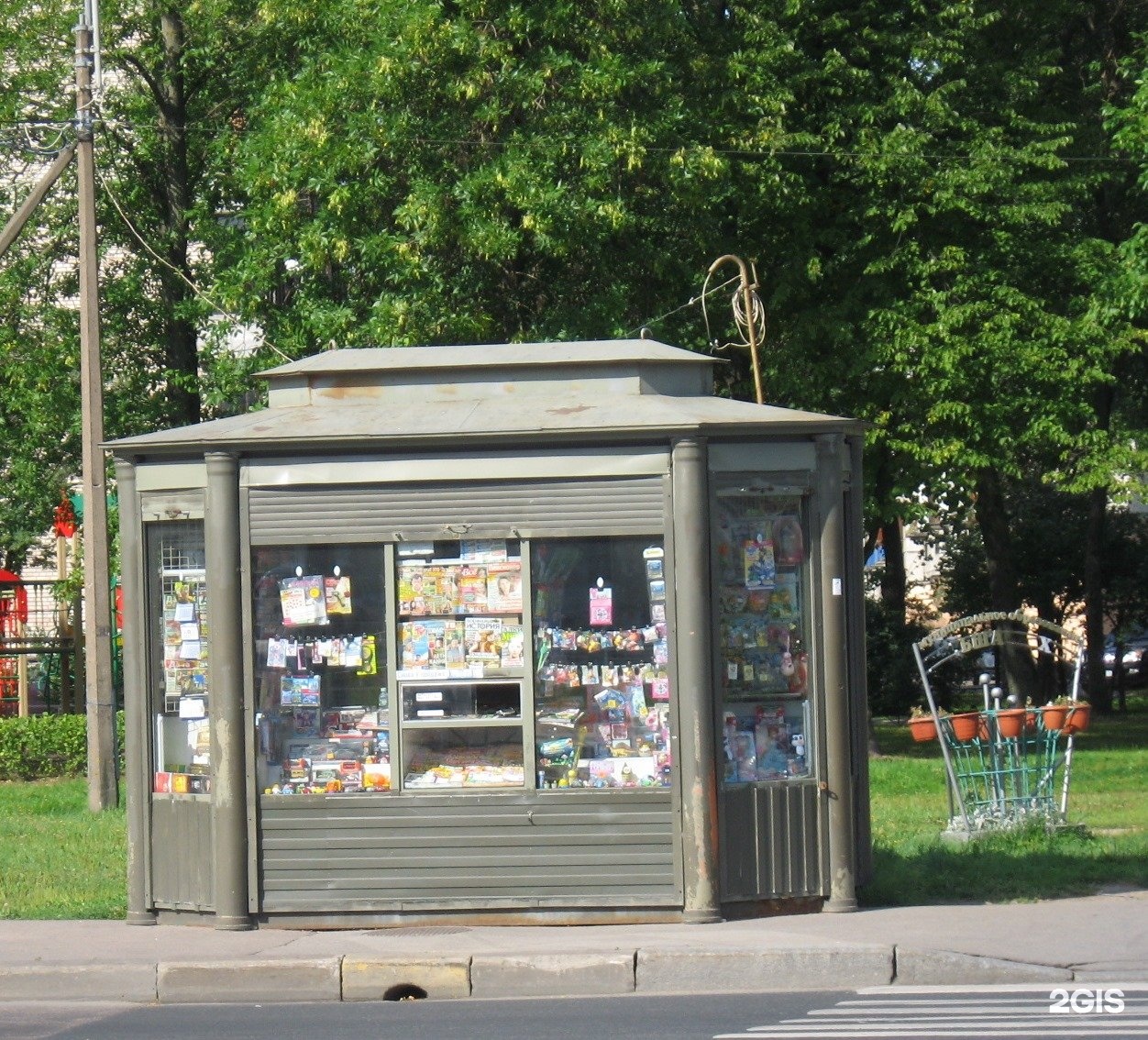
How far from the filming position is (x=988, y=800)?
1183 centimetres

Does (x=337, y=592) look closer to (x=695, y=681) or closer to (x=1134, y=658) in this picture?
(x=695, y=681)

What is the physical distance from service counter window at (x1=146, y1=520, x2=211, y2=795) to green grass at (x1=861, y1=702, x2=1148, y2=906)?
4.13 metres

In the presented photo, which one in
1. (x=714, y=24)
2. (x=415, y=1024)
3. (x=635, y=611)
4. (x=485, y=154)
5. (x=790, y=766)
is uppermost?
(x=714, y=24)

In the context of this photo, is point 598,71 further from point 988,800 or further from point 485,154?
point 988,800

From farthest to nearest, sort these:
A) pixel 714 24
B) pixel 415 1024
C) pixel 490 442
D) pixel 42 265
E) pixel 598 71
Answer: pixel 42 265
pixel 714 24
pixel 598 71
pixel 490 442
pixel 415 1024

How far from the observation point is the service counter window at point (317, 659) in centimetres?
930

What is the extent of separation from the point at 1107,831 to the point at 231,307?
1266 centimetres

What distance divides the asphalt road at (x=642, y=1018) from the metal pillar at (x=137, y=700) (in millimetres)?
1436

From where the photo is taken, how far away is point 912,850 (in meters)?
11.5

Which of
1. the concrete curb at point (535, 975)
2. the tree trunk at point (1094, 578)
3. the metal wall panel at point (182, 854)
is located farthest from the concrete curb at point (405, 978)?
the tree trunk at point (1094, 578)

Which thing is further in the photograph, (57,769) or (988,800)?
(57,769)

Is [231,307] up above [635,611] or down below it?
above

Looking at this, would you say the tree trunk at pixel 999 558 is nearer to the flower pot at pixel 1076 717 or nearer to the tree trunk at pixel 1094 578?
the tree trunk at pixel 1094 578

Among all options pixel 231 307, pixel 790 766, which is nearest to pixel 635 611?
pixel 790 766
